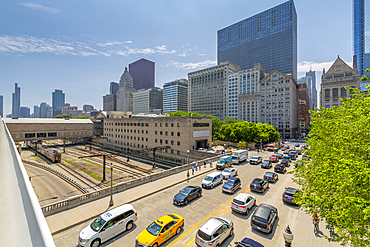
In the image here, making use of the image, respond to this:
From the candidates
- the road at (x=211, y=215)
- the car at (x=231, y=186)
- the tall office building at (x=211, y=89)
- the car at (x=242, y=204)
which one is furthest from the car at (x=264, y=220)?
the tall office building at (x=211, y=89)

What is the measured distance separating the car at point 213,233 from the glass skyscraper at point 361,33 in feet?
567

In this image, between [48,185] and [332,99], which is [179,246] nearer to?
[48,185]

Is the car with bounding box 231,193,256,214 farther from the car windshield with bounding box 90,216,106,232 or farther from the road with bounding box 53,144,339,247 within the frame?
the car windshield with bounding box 90,216,106,232

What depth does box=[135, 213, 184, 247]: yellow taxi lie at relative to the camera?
38.3ft

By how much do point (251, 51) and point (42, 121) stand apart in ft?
665

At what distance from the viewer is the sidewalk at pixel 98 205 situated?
1467cm

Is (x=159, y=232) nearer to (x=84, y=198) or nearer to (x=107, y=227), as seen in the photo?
(x=107, y=227)

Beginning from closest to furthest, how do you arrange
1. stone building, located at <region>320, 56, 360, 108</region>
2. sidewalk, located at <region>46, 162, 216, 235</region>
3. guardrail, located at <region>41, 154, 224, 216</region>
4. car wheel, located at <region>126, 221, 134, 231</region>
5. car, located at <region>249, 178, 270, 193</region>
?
car wheel, located at <region>126, 221, 134, 231</region> < sidewalk, located at <region>46, 162, 216, 235</region> < guardrail, located at <region>41, 154, 224, 216</region> < car, located at <region>249, 178, 270, 193</region> < stone building, located at <region>320, 56, 360, 108</region>

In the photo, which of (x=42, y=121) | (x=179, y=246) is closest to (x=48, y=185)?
(x=179, y=246)

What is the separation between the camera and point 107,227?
41.4 ft

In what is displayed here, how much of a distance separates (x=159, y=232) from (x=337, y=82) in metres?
148

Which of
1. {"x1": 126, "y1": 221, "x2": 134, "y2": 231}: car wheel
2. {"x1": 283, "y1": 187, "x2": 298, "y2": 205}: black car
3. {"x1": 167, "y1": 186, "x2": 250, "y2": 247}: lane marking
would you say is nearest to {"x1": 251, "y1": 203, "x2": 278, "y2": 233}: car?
{"x1": 167, "y1": 186, "x2": 250, "y2": 247}: lane marking

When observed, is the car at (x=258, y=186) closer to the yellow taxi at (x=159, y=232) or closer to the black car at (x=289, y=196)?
the black car at (x=289, y=196)

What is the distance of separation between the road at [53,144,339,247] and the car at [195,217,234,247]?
0.80 meters
